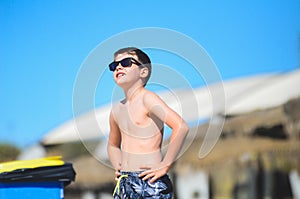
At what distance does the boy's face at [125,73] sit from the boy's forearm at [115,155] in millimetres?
378

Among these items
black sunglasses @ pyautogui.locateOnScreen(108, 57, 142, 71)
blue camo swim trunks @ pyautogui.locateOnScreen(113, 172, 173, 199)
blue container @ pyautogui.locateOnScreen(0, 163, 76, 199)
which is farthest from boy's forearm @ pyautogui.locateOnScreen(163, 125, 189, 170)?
blue container @ pyautogui.locateOnScreen(0, 163, 76, 199)

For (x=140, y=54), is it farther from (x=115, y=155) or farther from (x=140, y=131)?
(x=115, y=155)

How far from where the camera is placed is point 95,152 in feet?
11.2

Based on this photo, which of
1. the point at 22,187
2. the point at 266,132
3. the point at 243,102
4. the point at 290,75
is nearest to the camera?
the point at 22,187

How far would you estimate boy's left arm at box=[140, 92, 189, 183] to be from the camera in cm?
311

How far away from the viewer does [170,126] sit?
3141 mm

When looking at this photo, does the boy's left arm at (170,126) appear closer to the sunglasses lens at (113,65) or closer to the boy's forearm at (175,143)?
the boy's forearm at (175,143)

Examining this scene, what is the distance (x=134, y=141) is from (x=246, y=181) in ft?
18.7

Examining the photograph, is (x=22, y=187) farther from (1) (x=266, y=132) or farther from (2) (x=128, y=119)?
(1) (x=266, y=132)

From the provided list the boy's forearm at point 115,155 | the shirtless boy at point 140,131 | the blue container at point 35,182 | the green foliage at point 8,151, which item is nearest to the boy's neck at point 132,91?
the shirtless boy at point 140,131

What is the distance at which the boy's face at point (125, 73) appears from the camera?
10.6ft

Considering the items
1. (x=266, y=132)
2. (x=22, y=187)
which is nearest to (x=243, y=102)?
(x=266, y=132)

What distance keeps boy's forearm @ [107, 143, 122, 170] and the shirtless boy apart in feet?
0.09

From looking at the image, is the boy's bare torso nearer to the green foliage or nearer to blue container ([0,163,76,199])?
blue container ([0,163,76,199])
